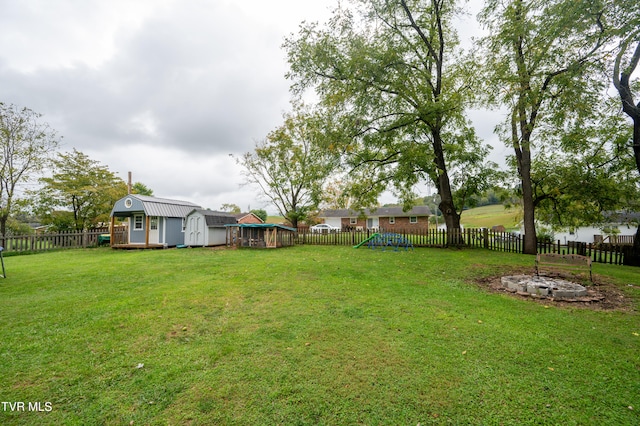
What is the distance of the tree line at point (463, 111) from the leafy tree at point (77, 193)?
65.4ft

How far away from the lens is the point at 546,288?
611 cm

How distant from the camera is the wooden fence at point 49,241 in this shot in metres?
15.0

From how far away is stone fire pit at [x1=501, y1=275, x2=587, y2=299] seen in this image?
593cm

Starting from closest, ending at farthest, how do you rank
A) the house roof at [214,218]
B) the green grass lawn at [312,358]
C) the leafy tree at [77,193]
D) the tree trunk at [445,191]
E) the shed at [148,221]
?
1. the green grass lawn at [312,358]
2. the tree trunk at [445,191]
3. the shed at [148,221]
4. the house roof at [214,218]
5. the leafy tree at [77,193]

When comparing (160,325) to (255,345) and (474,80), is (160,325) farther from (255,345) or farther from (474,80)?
(474,80)

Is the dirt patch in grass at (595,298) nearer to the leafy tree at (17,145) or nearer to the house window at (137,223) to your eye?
the house window at (137,223)

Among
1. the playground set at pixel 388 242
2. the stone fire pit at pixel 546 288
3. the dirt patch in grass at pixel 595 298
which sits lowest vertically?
the dirt patch in grass at pixel 595 298

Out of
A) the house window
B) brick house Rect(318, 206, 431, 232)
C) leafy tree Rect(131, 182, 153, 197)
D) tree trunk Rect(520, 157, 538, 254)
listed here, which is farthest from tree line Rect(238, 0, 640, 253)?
leafy tree Rect(131, 182, 153, 197)

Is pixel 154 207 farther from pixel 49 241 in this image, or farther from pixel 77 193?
pixel 77 193

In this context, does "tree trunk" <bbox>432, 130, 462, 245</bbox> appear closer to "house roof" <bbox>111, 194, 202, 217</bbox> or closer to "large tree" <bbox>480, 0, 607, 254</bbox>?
"large tree" <bbox>480, 0, 607, 254</bbox>

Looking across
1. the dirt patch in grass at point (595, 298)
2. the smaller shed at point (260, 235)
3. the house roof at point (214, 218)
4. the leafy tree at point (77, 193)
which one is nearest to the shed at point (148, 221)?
the house roof at point (214, 218)

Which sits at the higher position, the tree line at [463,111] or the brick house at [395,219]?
the tree line at [463,111]

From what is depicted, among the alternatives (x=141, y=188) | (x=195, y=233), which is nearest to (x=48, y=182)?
(x=195, y=233)

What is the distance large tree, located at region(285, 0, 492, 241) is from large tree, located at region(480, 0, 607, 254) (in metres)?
2.22
